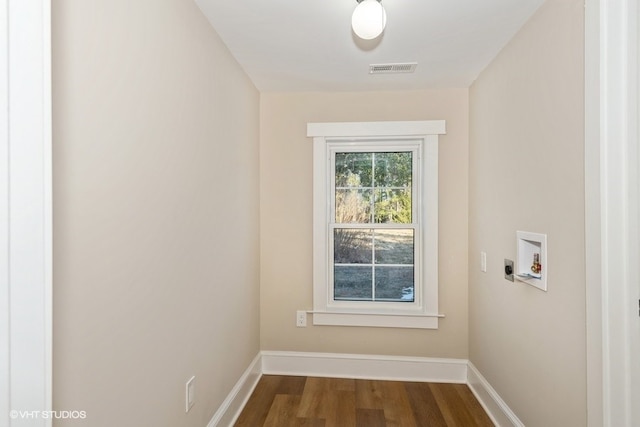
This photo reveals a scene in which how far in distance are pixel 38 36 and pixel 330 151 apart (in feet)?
7.14

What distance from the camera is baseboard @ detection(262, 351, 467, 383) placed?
2.59 metres

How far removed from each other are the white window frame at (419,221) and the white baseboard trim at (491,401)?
45 centimetres

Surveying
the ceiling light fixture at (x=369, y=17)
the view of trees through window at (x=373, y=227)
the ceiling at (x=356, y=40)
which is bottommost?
the view of trees through window at (x=373, y=227)

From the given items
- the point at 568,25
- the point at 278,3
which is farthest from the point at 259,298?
the point at 568,25

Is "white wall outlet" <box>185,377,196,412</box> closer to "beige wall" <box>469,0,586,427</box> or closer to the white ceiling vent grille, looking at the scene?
"beige wall" <box>469,0,586,427</box>

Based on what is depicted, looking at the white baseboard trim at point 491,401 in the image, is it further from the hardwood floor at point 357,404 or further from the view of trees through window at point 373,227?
the view of trees through window at point 373,227

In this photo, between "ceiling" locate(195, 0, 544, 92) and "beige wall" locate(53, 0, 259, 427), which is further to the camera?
"ceiling" locate(195, 0, 544, 92)

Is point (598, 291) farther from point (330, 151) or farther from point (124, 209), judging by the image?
point (330, 151)

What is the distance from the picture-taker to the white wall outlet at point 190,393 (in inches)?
59.4

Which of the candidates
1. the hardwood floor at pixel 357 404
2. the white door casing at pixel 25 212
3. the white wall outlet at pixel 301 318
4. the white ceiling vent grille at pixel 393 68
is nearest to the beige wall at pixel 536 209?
the hardwood floor at pixel 357 404

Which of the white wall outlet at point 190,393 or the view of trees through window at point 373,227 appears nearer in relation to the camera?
the white wall outlet at point 190,393

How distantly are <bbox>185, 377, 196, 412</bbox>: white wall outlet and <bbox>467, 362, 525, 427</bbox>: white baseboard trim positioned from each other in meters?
1.73

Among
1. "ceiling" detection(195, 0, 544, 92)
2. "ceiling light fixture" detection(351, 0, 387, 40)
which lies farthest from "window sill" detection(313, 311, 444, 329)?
"ceiling light fixture" detection(351, 0, 387, 40)

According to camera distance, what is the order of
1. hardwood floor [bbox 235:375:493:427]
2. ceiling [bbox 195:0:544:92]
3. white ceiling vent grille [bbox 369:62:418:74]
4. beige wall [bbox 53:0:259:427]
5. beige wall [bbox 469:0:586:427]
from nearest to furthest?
beige wall [bbox 53:0:259:427] → beige wall [bbox 469:0:586:427] → ceiling [bbox 195:0:544:92] → hardwood floor [bbox 235:375:493:427] → white ceiling vent grille [bbox 369:62:418:74]
